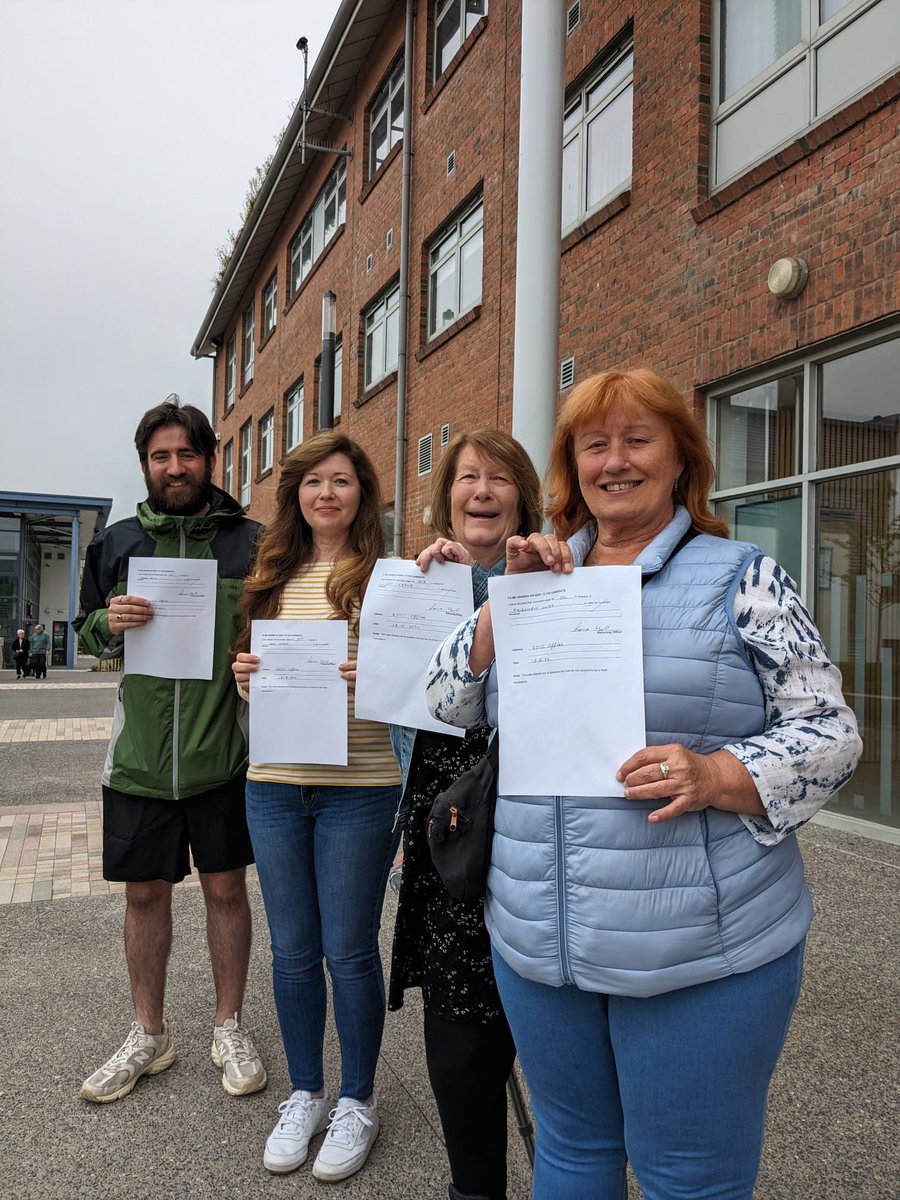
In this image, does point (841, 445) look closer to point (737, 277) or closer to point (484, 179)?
point (737, 277)

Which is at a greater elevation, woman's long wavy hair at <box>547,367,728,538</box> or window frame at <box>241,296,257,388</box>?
window frame at <box>241,296,257,388</box>

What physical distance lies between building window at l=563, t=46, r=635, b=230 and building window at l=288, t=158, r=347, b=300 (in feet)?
27.8

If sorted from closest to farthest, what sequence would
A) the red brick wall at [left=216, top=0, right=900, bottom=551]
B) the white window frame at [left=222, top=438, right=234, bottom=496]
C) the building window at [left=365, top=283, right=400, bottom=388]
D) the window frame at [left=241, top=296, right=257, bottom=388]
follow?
the red brick wall at [left=216, top=0, right=900, bottom=551]
the building window at [left=365, top=283, right=400, bottom=388]
the window frame at [left=241, top=296, right=257, bottom=388]
the white window frame at [left=222, top=438, right=234, bottom=496]

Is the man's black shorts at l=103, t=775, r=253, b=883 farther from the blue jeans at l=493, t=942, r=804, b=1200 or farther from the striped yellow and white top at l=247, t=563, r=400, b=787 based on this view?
the blue jeans at l=493, t=942, r=804, b=1200

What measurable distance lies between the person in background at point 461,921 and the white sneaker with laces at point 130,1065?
1253 mm

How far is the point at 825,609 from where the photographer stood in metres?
6.79

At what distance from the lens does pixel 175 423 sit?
10.2 ft

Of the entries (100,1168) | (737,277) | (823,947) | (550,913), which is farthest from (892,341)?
(100,1168)

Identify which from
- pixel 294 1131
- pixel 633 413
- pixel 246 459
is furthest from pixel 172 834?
pixel 246 459

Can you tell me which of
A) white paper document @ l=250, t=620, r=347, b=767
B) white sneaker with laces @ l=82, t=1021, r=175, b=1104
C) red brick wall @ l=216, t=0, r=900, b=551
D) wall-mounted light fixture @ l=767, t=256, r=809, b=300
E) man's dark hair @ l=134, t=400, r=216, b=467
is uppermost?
red brick wall @ l=216, t=0, r=900, b=551

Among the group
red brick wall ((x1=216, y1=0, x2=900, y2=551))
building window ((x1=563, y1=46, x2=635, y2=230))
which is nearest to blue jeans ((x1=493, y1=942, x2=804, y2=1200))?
red brick wall ((x1=216, y1=0, x2=900, y2=551))

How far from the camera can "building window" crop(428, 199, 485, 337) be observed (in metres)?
12.0

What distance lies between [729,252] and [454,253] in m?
6.35

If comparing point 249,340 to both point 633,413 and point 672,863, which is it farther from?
point 672,863
